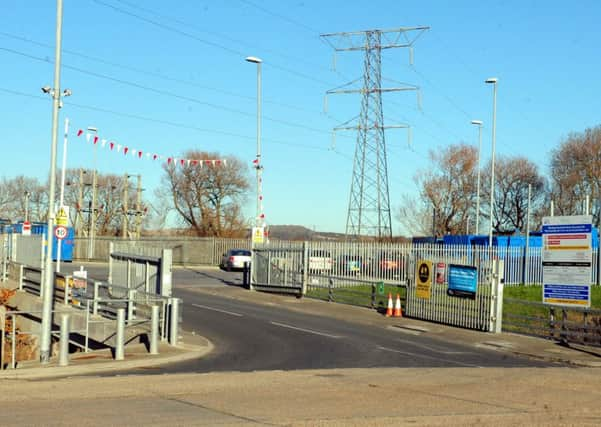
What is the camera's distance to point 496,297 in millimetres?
24250

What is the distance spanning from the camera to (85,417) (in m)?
10.2

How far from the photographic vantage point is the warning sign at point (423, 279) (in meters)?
27.1

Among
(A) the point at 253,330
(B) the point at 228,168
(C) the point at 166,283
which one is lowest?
(A) the point at 253,330

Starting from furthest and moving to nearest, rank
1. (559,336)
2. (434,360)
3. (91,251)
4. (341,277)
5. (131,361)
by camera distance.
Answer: (91,251)
(341,277)
(559,336)
(434,360)
(131,361)

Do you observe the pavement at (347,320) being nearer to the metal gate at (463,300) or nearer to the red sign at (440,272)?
the metal gate at (463,300)

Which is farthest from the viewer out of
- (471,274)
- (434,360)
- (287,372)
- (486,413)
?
(471,274)

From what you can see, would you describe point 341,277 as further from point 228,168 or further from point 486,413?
point 228,168

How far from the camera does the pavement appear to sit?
15.5 metres

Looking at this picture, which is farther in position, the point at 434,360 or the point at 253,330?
the point at 253,330

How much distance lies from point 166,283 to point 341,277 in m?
12.6

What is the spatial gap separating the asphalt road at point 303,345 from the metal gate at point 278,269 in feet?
15.4

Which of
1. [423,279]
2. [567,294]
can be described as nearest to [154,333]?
[567,294]

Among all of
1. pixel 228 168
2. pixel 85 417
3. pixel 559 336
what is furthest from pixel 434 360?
pixel 228 168

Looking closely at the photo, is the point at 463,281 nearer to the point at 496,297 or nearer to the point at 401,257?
the point at 496,297
